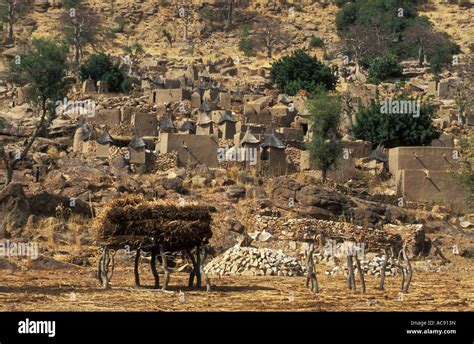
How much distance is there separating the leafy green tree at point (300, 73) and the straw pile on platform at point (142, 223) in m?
37.5

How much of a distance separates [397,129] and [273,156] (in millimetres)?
9324

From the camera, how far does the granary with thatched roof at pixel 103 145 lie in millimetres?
36312

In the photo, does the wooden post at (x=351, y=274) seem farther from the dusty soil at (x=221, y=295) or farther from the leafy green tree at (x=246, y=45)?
the leafy green tree at (x=246, y=45)

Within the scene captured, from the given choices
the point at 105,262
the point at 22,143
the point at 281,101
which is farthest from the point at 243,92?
the point at 105,262

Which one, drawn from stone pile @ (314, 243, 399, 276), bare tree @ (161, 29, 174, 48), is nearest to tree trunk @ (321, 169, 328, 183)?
stone pile @ (314, 243, 399, 276)

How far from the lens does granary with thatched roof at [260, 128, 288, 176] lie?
114ft

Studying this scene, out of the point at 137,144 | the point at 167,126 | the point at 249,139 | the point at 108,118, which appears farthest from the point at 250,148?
the point at 108,118

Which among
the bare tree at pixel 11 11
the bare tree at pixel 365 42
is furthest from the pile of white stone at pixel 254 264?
the bare tree at pixel 11 11

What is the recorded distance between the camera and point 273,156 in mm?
35000

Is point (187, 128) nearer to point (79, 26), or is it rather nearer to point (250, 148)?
point (250, 148)

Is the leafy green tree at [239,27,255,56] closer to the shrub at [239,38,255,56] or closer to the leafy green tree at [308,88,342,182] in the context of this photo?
the shrub at [239,38,255,56]

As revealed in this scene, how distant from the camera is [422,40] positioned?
7075 cm
